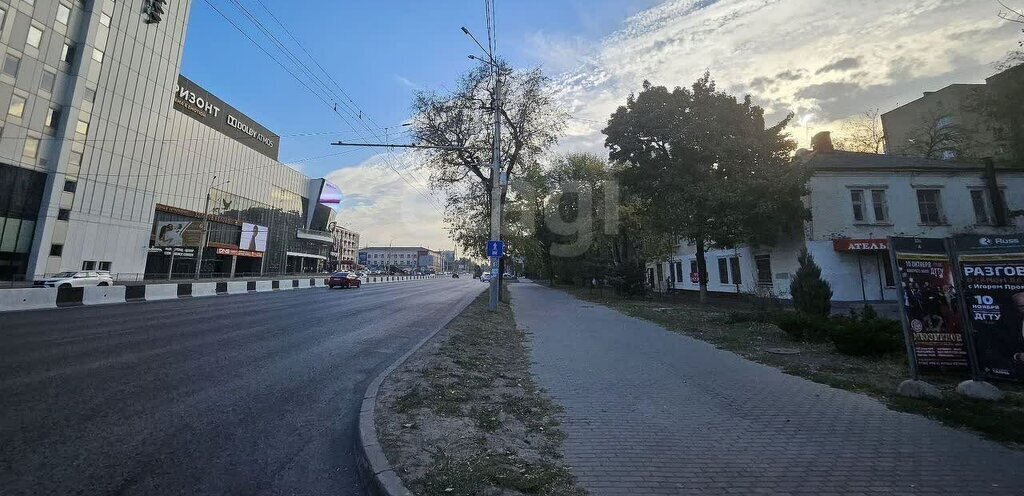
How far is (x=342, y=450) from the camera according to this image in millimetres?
3781

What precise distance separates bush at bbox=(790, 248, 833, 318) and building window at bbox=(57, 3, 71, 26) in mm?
50503

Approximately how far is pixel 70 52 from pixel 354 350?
43782 mm

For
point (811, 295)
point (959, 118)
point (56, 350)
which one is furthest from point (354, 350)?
point (959, 118)

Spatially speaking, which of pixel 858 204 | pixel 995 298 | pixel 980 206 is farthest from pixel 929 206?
pixel 995 298

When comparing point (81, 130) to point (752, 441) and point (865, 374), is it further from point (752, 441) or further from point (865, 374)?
point (865, 374)

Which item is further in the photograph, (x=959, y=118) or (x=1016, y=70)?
(x=959, y=118)

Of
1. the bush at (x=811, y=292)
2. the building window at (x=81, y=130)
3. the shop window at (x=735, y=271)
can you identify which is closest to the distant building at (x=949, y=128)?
the shop window at (x=735, y=271)

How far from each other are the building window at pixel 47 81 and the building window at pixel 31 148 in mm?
3794

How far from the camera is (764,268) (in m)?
24.8

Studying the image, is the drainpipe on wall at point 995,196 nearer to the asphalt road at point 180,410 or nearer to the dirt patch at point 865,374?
the dirt patch at point 865,374

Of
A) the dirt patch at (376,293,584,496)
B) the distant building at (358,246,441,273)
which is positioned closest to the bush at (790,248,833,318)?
the dirt patch at (376,293,584,496)

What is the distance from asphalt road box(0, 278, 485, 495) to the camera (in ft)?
10.3

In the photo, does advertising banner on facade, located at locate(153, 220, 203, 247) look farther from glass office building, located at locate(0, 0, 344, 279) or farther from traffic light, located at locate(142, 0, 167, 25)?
traffic light, located at locate(142, 0, 167, 25)

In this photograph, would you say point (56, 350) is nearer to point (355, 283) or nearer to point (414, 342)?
point (414, 342)
